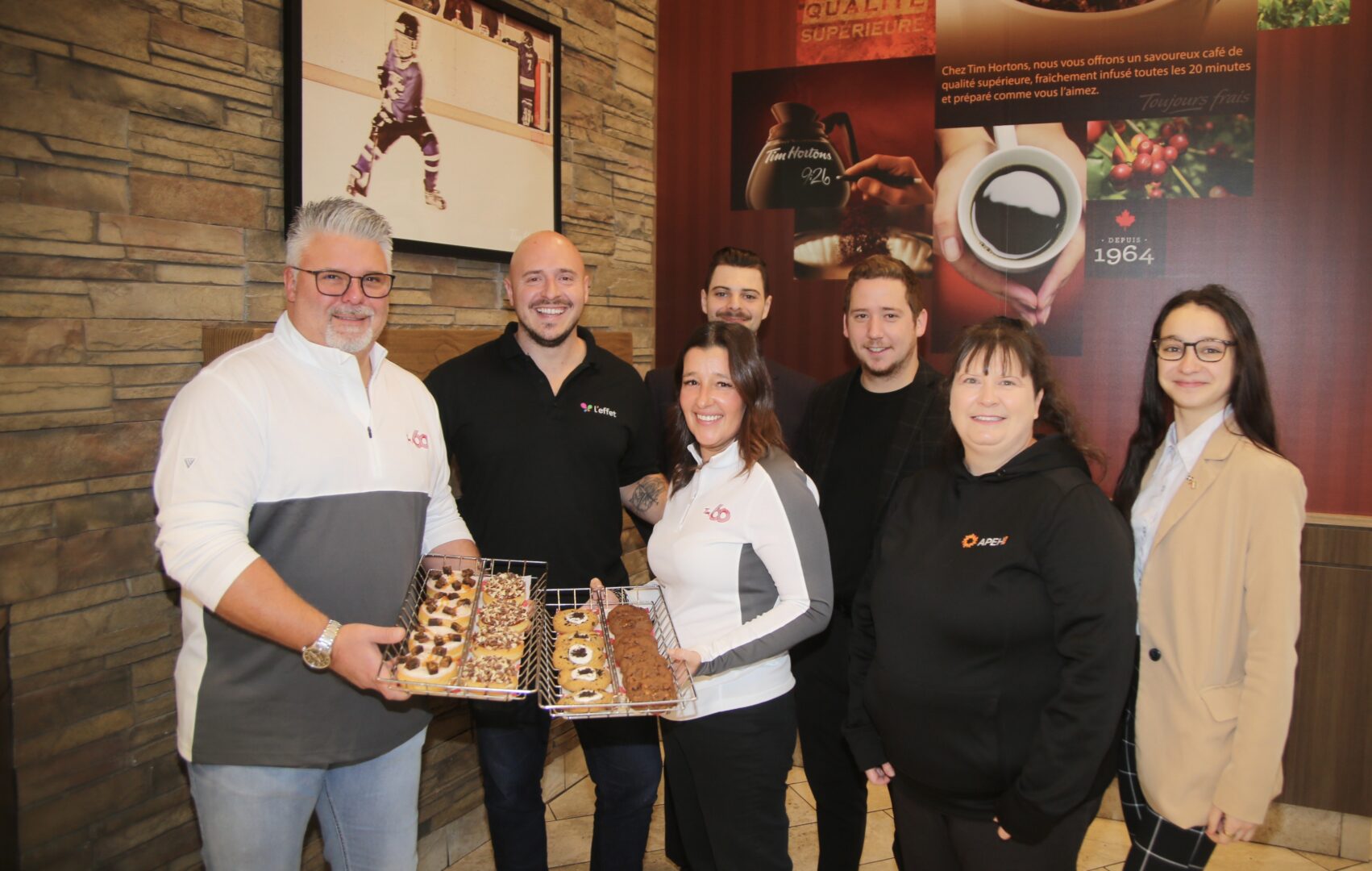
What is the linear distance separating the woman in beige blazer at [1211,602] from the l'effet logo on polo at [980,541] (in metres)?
0.44

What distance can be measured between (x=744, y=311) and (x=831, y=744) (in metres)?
1.43

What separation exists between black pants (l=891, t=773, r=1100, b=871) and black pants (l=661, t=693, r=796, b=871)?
30 cm

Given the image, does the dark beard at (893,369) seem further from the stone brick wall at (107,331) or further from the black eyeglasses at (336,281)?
the stone brick wall at (107,331)

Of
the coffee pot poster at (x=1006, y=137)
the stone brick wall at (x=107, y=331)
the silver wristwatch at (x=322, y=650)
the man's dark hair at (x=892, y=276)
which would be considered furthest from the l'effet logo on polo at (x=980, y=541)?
the coffee pot poster at (x=1006, y=137)

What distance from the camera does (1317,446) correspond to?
3.54 m

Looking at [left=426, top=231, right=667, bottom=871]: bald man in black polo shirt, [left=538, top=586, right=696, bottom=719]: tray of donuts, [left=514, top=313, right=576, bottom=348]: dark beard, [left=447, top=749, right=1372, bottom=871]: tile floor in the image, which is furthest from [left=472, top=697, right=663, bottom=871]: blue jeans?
[left=514, top=313, right=576, bottom=348]: dark beard

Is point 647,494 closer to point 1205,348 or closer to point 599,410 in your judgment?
point 599,410

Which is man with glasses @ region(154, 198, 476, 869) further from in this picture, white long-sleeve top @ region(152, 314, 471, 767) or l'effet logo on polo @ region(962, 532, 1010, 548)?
l'effet logo on polo @ region(962, 532, 1010, 548)

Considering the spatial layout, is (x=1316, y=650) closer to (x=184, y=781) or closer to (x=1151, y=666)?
(x=1151, y=666)

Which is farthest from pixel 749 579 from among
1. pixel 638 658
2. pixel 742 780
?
pixel 742 780

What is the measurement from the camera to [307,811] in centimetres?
192

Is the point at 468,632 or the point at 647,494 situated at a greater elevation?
the point at 647,494

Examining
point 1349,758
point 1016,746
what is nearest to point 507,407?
point 1016,746

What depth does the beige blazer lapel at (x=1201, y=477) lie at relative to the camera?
6.34ft
